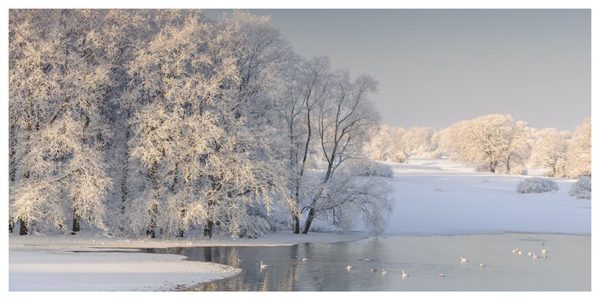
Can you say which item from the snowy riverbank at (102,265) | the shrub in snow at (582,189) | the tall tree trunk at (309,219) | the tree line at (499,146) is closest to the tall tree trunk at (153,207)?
the snowy riverbank at (102,265)

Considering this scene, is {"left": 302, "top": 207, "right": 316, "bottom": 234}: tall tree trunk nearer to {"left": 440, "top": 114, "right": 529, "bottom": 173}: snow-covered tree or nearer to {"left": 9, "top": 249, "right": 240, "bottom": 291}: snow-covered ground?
{"left": 9, "top": 249, "right": 240, "bottom": 291}: snow-covered ground

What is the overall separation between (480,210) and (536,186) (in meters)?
8.40

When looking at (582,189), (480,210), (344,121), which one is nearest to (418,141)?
(582,189)

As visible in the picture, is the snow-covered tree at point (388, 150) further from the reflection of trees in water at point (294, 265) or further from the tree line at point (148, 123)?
the reflection of trees in water at point (294, 265)

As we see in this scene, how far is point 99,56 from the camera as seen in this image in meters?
29.6

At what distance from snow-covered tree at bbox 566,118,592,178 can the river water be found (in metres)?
29.9

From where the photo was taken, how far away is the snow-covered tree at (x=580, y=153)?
60206 mm

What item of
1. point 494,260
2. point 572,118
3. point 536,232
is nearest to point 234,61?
point 494,260

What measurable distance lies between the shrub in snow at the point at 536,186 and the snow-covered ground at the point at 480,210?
0.57 meters

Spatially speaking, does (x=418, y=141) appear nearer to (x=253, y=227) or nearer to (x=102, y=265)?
(x=253, y=227)

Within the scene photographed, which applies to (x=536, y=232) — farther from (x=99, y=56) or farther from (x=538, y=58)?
(x=99, y=56)

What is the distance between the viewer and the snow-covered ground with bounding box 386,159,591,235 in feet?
120

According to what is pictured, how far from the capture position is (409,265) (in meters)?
23.4

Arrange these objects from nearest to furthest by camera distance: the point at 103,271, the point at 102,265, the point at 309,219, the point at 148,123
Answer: the point at 103,271 < the point at 102,265 < the point at 148,123 < the point at 309,219
